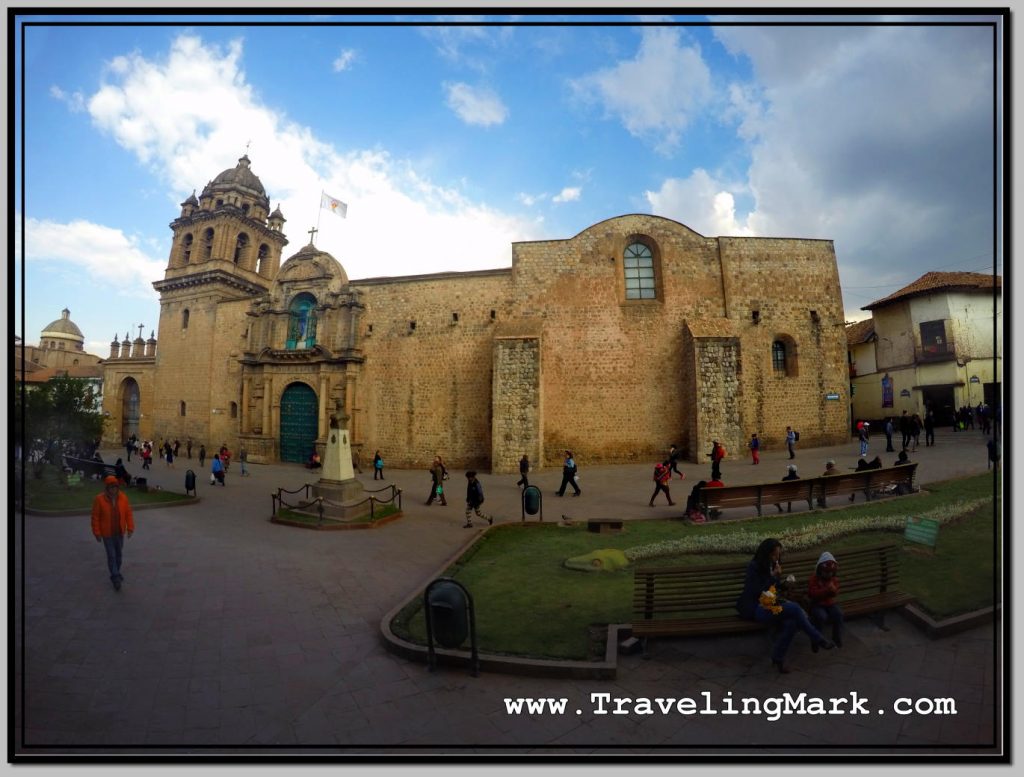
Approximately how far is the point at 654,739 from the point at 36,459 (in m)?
10.0

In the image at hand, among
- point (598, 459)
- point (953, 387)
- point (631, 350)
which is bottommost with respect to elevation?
point (598, 459)

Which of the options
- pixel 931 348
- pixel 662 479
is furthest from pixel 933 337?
pixel 662 479

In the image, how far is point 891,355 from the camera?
7.05 metres

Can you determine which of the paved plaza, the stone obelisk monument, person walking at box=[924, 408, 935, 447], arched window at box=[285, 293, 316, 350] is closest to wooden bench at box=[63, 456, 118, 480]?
the paved plaza

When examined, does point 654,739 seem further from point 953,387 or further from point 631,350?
point 631,350

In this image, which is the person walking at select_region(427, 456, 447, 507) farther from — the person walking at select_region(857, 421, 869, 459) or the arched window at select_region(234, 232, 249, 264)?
the arched window at select_region(234, 232, 249, 264)

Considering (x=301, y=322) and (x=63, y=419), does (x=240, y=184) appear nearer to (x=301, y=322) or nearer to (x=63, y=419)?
(x=301, y=322)

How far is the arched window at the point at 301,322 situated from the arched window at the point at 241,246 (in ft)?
27.7

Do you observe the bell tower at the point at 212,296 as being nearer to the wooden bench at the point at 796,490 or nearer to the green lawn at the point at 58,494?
the green lawn at the point at 58,494

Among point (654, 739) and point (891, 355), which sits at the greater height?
point (891, 355)

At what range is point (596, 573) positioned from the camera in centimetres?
518

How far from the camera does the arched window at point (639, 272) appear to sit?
17.1m

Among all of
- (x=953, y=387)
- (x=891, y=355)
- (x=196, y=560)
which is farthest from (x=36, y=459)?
(x=891, y=355)

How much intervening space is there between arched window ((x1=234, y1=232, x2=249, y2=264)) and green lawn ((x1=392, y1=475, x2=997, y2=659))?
2568 cm
